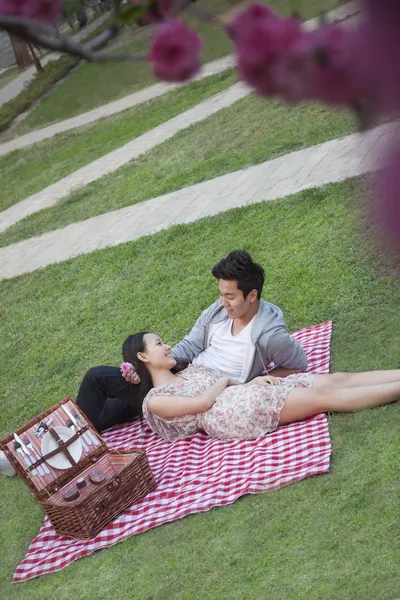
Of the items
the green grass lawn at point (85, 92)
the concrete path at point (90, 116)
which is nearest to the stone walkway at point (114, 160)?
the concrete path at point (90, 116)

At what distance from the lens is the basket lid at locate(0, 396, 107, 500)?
13.3 ft

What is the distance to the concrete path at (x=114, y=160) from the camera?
10.2 meters

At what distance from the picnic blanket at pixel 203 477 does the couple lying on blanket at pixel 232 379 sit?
97 mm

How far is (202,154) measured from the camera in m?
9.28

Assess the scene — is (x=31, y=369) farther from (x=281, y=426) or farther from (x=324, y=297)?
(x=281, y=426)

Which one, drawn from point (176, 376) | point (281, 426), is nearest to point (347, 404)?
point (281, 426)

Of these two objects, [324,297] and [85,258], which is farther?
[85,258]

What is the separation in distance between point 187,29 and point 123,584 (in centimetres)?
318

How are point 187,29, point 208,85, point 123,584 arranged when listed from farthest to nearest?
point 208,85
point 123,584
point 187,29

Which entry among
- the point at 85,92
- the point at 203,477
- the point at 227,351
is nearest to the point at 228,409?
the point at 203,477

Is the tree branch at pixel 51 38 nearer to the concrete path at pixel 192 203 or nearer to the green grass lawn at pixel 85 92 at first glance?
the concrete path at pixel 192 203

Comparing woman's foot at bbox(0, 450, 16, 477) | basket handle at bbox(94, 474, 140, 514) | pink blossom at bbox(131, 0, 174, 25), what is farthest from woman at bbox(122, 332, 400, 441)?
pink blossom at bbox(131, 0, 174, 25)

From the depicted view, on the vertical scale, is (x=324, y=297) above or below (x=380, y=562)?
below

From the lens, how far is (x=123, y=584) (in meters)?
3.41
